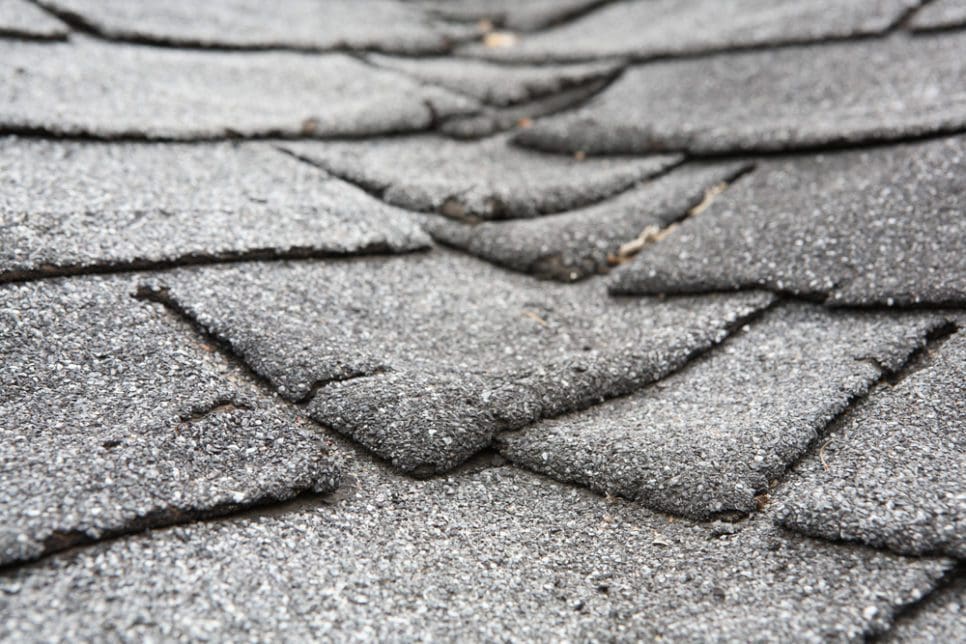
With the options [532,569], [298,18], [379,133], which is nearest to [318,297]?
[532,569]

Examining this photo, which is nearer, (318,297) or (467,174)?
(318,297)

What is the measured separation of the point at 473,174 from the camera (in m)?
2.53

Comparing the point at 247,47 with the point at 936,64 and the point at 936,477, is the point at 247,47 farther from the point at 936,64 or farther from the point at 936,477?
the point at 936,477

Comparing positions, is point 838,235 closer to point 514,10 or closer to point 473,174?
point 473,174

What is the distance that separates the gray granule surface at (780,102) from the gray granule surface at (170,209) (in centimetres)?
79

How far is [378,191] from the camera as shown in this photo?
2.36 metres

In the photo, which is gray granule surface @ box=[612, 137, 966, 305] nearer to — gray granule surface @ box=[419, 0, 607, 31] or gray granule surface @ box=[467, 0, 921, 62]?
gray granule surface @ box=[467, 0, 921, 62]

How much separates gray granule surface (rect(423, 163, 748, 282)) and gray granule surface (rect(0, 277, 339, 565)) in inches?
30.6

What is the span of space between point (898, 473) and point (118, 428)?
129 centimetres

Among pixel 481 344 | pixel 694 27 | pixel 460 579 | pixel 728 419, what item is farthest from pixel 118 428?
pixel 694 27

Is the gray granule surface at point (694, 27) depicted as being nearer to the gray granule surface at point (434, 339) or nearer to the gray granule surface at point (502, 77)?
the gray granule surface at point (502, 77)

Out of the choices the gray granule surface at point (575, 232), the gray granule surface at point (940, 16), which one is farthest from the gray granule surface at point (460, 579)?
the gray granule surface at point (940, 16)

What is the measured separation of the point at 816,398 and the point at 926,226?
610 millimetres

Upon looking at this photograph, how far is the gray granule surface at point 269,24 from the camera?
292 centimetres
